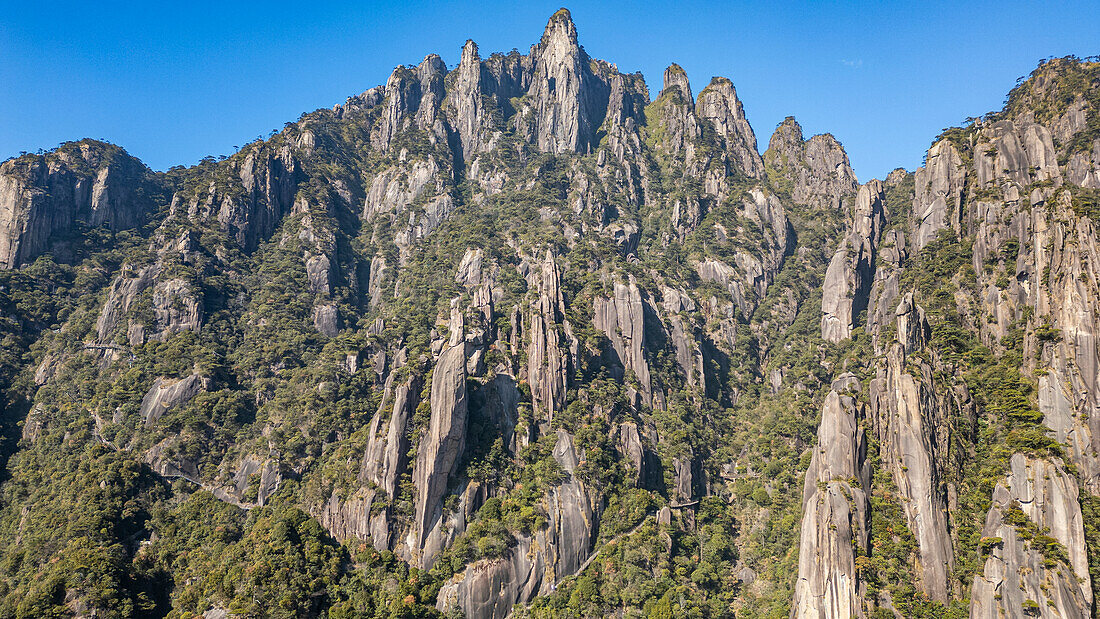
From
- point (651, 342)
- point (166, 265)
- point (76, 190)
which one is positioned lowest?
point (651, 342)

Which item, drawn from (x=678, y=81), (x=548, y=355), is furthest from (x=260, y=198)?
(x=678, y=81)

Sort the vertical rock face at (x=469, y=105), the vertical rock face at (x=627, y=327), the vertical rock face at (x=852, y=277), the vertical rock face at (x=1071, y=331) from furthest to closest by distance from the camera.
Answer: the vertical rock face at (x=469, y=105) < the vertical rock face at (x=852, y=277) < the vertical rock face at (x=627, y=327) < the vertical rock face at (x=1071, y=331)

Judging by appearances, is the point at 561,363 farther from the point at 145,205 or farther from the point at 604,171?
the point at 145,205

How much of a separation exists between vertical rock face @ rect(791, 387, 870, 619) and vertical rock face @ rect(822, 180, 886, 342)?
40835 mm

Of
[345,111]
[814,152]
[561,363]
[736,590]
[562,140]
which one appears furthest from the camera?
[345,111]

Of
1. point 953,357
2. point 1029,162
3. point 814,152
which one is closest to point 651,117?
point 814,152

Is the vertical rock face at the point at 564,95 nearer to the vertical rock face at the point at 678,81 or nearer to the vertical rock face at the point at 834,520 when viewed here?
the vertical rock face at the point at 678,81

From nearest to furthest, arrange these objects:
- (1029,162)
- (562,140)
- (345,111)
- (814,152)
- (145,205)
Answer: (1029,162), (145,205), (814,152), (562,140), (345,111)

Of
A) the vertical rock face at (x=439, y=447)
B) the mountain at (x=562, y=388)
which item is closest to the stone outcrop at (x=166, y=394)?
the mountain at (x=562, y=388)

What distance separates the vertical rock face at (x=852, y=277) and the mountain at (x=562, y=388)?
23.1 inches

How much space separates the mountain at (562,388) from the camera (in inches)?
2499

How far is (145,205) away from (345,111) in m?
70.4

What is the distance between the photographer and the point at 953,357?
75.2m

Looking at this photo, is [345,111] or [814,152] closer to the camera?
[814,152]
